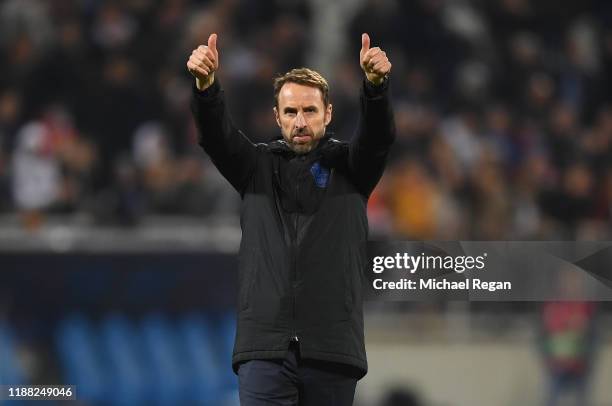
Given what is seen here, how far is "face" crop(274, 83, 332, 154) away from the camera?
434 centimetres

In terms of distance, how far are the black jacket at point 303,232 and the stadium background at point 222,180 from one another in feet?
7.45

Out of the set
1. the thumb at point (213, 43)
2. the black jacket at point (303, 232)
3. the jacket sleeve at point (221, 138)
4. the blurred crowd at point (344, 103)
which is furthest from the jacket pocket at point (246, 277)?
the blurred crowd at point (344, 103)

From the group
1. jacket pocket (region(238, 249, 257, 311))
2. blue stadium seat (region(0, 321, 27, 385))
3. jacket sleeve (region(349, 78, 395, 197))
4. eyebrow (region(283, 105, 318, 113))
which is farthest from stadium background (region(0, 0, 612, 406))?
eyebrow (region(283, 105, 318, 113))

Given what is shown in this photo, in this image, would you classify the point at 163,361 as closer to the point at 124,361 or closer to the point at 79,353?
the point at 124,361

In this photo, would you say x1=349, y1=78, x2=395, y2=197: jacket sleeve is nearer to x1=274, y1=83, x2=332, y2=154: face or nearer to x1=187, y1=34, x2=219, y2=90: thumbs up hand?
x1=274, y1=83, x2=332, y2=154: face

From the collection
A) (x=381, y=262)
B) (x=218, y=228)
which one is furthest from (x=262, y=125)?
(x=381, y=262)

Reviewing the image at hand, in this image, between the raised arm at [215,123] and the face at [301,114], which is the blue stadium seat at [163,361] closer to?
the raised arm at [215,123]

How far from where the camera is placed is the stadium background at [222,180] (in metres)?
6.77

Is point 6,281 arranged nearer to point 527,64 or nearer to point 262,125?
point 262,125

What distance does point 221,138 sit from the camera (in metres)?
4.27

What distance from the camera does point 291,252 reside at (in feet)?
13.9

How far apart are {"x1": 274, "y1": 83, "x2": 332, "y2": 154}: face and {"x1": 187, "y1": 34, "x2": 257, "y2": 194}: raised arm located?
0.16 m

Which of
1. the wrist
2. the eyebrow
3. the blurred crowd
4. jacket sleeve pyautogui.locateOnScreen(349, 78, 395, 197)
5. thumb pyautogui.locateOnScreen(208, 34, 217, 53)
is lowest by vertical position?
jacket sleeve pyautogui.locateOnScreen(349, 78, 395, 197)

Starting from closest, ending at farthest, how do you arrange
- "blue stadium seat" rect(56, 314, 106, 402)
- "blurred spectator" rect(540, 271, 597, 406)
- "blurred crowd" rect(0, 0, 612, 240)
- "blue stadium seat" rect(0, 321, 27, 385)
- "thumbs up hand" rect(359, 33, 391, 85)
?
"thumbs up hand" rect(359, 33, 391, 85)
"blue stadium seat" rect(0, 321, 27, 385)
"blurred spectator" rect(540, 271, 597, 406)
"blue stadium seat" rect(56, 314, 106, 402)
"blurred crowd" rect(0, 0, 612, 240)
